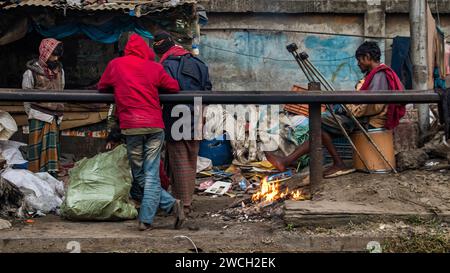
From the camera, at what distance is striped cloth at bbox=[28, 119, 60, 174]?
840 centimetres

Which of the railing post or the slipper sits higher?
the railing post

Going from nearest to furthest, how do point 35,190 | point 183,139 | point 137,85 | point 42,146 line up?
point 137,85 < point 183,139 < point 35,190 < point 42,146

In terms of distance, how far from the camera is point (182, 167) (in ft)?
20.3

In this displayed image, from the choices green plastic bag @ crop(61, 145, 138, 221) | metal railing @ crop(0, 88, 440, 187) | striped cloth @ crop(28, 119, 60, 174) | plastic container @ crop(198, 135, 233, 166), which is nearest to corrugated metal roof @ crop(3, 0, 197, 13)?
plastic container @ crop(198, 135, 233, 166)

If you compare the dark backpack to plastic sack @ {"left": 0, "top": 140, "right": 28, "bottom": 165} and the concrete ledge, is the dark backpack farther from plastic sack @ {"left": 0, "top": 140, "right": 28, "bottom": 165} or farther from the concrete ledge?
the concrete ledge

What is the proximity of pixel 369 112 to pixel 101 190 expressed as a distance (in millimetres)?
2721

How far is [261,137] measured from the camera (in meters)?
10.1

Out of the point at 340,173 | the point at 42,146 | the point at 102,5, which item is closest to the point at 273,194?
the point at 340,173

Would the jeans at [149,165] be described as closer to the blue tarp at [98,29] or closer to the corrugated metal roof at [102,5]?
the corrugated metal roof at [102,5]

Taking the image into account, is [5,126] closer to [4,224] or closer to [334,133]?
[4,224]

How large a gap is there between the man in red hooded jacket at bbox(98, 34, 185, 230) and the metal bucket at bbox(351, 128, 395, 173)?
6.37 ft

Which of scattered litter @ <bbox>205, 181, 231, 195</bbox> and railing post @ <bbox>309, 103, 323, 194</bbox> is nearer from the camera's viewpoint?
railing post @ <bbox>309, 103, 323, 194</bbox>

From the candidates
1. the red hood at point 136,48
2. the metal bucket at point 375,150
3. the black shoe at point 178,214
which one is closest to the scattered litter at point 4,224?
the black shoe at point 178,214

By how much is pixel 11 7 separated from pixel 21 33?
2.11 ft
